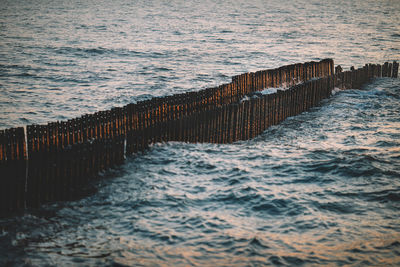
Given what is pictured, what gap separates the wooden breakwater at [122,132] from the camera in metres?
7.37

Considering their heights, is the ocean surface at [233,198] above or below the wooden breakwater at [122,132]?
below

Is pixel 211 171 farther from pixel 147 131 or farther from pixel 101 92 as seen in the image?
pixel 101 92

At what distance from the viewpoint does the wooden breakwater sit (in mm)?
7367

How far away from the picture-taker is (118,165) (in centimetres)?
912

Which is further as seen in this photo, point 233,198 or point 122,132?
point 122,132

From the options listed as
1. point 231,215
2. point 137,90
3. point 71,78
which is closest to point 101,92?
point 137,90

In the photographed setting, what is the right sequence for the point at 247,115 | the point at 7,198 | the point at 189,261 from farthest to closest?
the point at 247,115, the point at 7,198, the point at 189,261

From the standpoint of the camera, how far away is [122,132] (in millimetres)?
10422

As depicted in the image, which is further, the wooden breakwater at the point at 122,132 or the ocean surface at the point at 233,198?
the wooden breakwater at the point at 122,132

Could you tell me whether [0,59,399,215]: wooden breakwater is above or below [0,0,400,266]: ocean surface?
above

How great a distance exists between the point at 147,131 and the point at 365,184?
17.1 feet

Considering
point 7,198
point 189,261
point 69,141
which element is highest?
point 69,141

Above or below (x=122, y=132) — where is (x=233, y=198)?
below

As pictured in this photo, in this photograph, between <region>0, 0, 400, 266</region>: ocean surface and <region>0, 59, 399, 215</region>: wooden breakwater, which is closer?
<region>0, 0, 400, 266</region>: ocean surface
